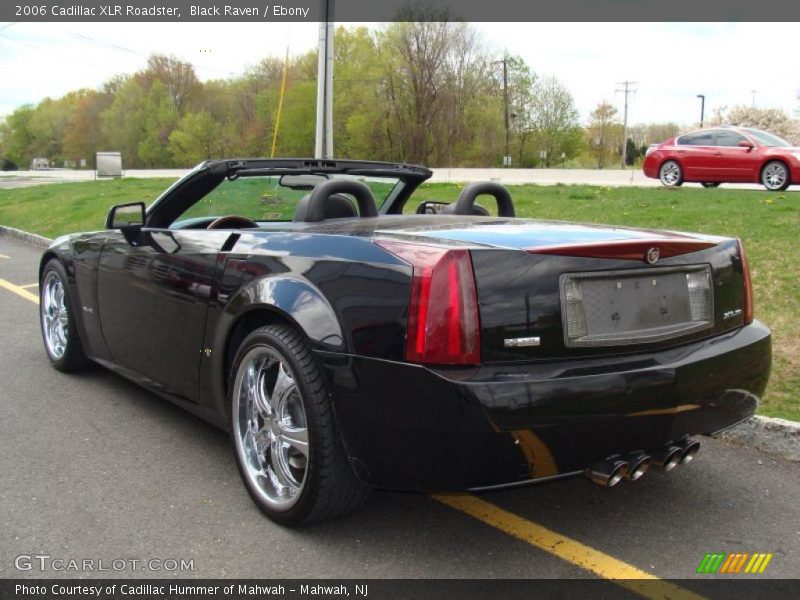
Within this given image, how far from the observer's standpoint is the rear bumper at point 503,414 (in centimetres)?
224

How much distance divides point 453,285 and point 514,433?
0.49 metres

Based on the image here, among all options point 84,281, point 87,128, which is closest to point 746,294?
point 84,281

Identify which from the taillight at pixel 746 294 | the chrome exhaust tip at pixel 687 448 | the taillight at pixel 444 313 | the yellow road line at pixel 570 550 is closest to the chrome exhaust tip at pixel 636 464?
the chrome exhaust tip at pixel 687 448

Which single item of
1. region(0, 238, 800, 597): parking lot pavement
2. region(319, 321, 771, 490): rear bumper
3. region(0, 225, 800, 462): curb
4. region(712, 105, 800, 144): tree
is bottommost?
region(0, 238, 800, 597): parking lot pavement

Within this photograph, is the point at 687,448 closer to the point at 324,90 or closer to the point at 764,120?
the point at 324,90

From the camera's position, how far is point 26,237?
14.4 meters

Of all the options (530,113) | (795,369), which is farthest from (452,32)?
(795,369)

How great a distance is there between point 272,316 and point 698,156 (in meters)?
14.4

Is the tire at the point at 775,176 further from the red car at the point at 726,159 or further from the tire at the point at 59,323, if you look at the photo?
the tire at the point at 59,323

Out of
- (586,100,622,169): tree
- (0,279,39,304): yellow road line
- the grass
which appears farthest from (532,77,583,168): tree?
(0,279,39,304): yellow road line

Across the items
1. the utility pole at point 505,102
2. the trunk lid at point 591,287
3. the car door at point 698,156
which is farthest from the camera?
the utility pole at point 505,102

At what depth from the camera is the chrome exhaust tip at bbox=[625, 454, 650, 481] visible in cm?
248

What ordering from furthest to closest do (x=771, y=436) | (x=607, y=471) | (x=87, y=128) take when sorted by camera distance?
(x=87, y=128) → (x=771, y=436) → (x=607, y=471)

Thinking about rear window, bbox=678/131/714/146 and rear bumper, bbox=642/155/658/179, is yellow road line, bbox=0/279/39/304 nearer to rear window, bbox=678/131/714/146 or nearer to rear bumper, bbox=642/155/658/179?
rear bumper, bbox=642/155/658/179
